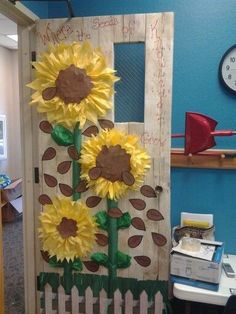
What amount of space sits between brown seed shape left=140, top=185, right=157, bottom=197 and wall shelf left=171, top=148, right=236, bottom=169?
0.87 feet

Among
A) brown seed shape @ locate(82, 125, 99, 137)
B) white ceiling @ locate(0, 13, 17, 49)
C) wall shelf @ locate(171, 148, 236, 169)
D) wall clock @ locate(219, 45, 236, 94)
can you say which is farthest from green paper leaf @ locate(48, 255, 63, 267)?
white ceiling @ locate(0, 13, 17, 49)

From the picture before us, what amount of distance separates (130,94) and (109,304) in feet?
4.24

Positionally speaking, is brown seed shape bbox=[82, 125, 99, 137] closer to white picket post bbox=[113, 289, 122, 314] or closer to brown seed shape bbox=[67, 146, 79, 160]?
brown seed shape bbox=[67, 146, 79, 160]

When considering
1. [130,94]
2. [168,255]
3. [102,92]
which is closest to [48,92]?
[102,92]

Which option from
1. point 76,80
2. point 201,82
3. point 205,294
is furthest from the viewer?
point 201,82

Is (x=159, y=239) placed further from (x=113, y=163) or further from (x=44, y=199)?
(x=44, y=199)

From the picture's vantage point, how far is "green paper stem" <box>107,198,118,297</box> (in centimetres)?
181

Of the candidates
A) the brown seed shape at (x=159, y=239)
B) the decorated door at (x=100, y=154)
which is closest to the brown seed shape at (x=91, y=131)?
the decorated door at (x=100, y=154)

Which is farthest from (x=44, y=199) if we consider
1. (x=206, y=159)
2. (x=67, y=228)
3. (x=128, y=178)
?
(x=206, y=159)

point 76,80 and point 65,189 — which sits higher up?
point 76,80

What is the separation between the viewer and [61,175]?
1865 mm

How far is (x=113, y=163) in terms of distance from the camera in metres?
1.73

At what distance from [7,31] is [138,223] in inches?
127

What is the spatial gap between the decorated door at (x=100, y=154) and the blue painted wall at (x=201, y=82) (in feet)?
0.83
